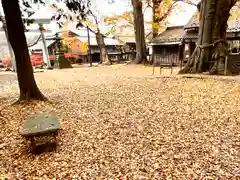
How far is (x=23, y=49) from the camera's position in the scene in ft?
15.4

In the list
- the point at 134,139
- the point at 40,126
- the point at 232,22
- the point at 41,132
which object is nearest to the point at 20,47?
the point at 40,126

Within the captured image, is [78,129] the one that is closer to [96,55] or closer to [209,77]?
[209,77]

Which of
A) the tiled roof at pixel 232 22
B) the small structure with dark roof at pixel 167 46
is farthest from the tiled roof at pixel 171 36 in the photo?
the tiled roof at pixel 232 22

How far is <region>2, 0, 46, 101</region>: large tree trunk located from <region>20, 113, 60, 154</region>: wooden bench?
215 cm

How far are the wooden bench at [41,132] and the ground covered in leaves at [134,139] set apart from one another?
0.11m

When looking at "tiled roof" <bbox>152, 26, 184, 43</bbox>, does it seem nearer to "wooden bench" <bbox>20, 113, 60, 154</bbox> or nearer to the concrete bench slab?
the concrete bench slab

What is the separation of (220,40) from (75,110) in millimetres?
6592

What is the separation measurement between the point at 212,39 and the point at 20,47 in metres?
7.09

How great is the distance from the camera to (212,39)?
8367 millimetres

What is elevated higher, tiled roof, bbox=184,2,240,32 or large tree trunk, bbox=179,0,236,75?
tiled roof, bbox=184,2,240,32

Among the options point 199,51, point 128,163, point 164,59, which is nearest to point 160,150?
point 128,163

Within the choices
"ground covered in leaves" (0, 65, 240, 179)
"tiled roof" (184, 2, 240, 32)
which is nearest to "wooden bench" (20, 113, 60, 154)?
"ground covered in leaves" (0, 65, 240, 179)

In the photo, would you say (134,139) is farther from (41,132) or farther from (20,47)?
(20,47)

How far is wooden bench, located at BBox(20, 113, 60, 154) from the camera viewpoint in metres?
2.64
